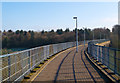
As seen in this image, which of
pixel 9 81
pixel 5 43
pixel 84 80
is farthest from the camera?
pixel 5 43

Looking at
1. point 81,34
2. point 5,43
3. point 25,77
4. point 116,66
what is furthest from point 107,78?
point 81,34

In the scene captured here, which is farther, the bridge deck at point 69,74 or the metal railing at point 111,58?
the bridge deck at point 69,74

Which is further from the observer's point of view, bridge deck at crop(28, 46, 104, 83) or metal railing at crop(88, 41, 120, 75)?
bridge deck at crop(28, 46, 104, 83)

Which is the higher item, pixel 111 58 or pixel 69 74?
pixel 111 58

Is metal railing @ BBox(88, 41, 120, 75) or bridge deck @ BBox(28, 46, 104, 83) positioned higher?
metal railing @ BBox(88, 41, 120, 75)

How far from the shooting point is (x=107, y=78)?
7.99 metres

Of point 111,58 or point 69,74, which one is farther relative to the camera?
point 69,74

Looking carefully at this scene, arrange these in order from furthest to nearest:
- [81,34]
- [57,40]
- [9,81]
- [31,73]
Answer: [81,34] → [57,40] → [31,73] → [9,81]

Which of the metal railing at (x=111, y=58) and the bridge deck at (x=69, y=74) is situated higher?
the metal railing at (x=111, y=58)

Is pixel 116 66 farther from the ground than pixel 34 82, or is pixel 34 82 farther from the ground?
pixel 116 66

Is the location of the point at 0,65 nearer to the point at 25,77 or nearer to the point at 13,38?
the point at 25,77

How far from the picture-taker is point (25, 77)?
8430 mm

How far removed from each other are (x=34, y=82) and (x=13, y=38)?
249 feet

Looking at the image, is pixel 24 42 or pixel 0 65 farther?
pixel 24 42
